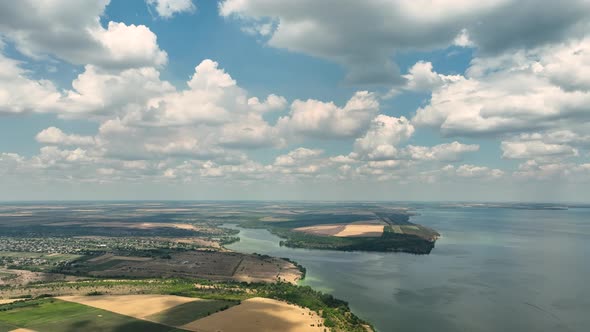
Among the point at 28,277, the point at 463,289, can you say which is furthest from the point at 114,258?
the point at 463,289

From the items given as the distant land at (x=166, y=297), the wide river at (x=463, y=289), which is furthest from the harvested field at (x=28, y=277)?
the wide river at (x=463, y=289)

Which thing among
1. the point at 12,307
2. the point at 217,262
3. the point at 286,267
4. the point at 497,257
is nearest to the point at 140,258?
the point at 217,262

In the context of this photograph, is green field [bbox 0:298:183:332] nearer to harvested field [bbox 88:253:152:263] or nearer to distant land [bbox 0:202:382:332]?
distant land [bbox 0:202:382:332]

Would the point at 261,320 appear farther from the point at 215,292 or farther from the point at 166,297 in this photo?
the point at 166,297

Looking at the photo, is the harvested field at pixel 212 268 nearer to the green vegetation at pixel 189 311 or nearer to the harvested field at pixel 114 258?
the harvested field at pixel 114 258

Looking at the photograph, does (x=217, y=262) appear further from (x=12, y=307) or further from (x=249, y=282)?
(x=12, y=307)
